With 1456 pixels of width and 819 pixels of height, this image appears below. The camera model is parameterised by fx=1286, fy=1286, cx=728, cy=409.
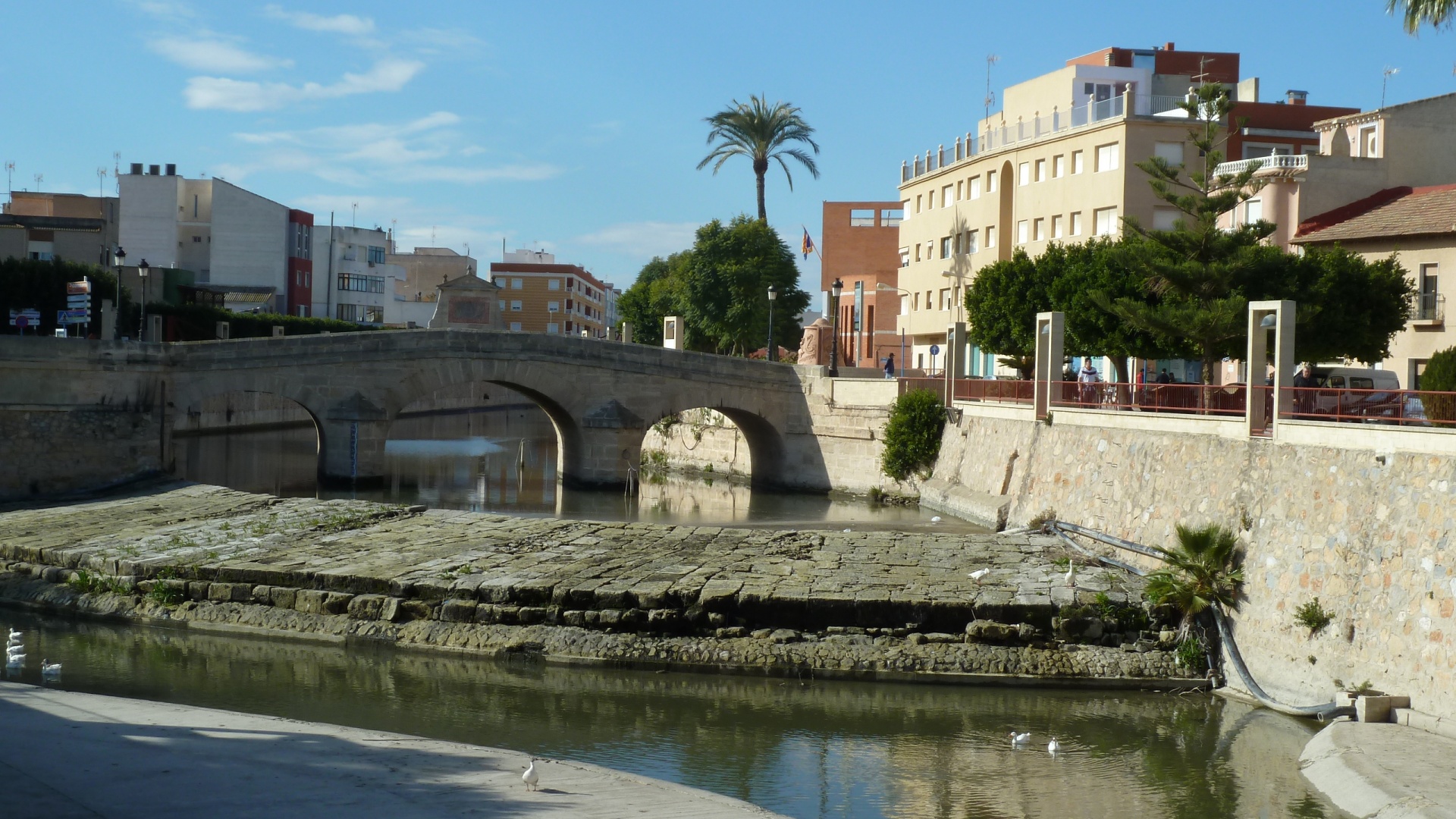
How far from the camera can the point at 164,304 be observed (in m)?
49.2

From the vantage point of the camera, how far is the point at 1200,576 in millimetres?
16656

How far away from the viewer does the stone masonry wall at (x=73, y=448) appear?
27.7 metres

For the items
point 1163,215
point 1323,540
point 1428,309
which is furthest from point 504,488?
point 1323,540

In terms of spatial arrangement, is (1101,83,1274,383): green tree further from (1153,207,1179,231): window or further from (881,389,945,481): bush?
(1153,207,1179,231): window

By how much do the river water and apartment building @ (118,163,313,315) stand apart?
1771cm

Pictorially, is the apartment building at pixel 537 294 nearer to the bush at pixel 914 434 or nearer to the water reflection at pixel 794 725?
the bush at pixel 914 434

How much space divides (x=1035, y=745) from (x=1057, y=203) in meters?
31.6

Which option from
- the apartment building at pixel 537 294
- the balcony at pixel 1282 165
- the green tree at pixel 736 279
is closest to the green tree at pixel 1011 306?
the balcony at pixel 1282 165

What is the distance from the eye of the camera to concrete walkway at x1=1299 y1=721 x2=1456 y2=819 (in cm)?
1096

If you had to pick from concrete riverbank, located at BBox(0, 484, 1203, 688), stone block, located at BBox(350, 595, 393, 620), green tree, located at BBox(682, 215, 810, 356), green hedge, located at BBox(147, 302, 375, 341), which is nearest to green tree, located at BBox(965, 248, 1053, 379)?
concrete riverbank, located at BBox(0, 484, 1203, 688)

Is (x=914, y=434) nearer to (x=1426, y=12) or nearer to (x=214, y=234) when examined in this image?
(x=1426, y=12)

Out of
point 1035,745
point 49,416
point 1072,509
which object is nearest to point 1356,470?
point 1035,745

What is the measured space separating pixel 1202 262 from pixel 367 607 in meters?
17.7

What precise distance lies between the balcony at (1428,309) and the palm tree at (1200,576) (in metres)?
17.7
